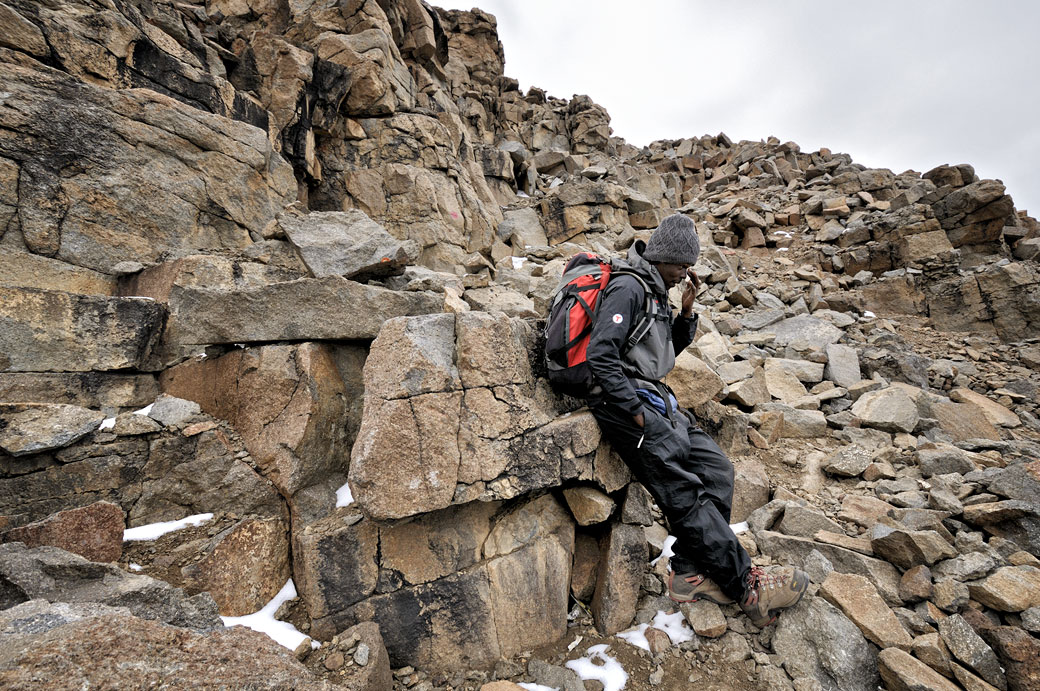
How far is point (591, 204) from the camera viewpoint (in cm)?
1731

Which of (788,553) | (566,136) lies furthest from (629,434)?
(566,136)

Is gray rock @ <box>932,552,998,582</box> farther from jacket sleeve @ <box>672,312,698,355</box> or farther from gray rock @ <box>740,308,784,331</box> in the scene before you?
gray rock @ <box>740,308,784,331</box>

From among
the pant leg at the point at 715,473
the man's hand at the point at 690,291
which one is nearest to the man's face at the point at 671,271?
the man's hand at the point at 690,291

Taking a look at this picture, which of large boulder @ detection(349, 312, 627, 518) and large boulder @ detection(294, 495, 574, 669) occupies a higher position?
large boulder @ detection(349, 312, 627, 518)

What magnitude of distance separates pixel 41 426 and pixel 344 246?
3.56 meters

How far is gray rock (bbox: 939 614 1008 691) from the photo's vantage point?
294 centimetres

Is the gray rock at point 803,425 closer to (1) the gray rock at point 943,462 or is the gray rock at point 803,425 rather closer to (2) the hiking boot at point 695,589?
(1) the gray rock at point 943,462

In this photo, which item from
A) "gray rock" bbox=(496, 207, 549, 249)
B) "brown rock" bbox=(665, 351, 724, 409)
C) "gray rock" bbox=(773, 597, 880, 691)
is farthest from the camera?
"gray rock" bbox=(496, 207, 549, 249)

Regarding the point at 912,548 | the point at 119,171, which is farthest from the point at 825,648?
the point at 119,171

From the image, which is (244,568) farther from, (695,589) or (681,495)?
(695,589)

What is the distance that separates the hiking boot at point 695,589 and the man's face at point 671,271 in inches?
100

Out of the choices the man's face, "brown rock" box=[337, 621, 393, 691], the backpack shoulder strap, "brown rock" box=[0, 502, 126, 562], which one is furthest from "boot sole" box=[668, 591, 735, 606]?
"brown rock" box=[0, 502, 126, 562]

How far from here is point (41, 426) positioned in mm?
3307

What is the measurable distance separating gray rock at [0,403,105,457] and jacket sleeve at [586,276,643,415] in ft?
13.9
